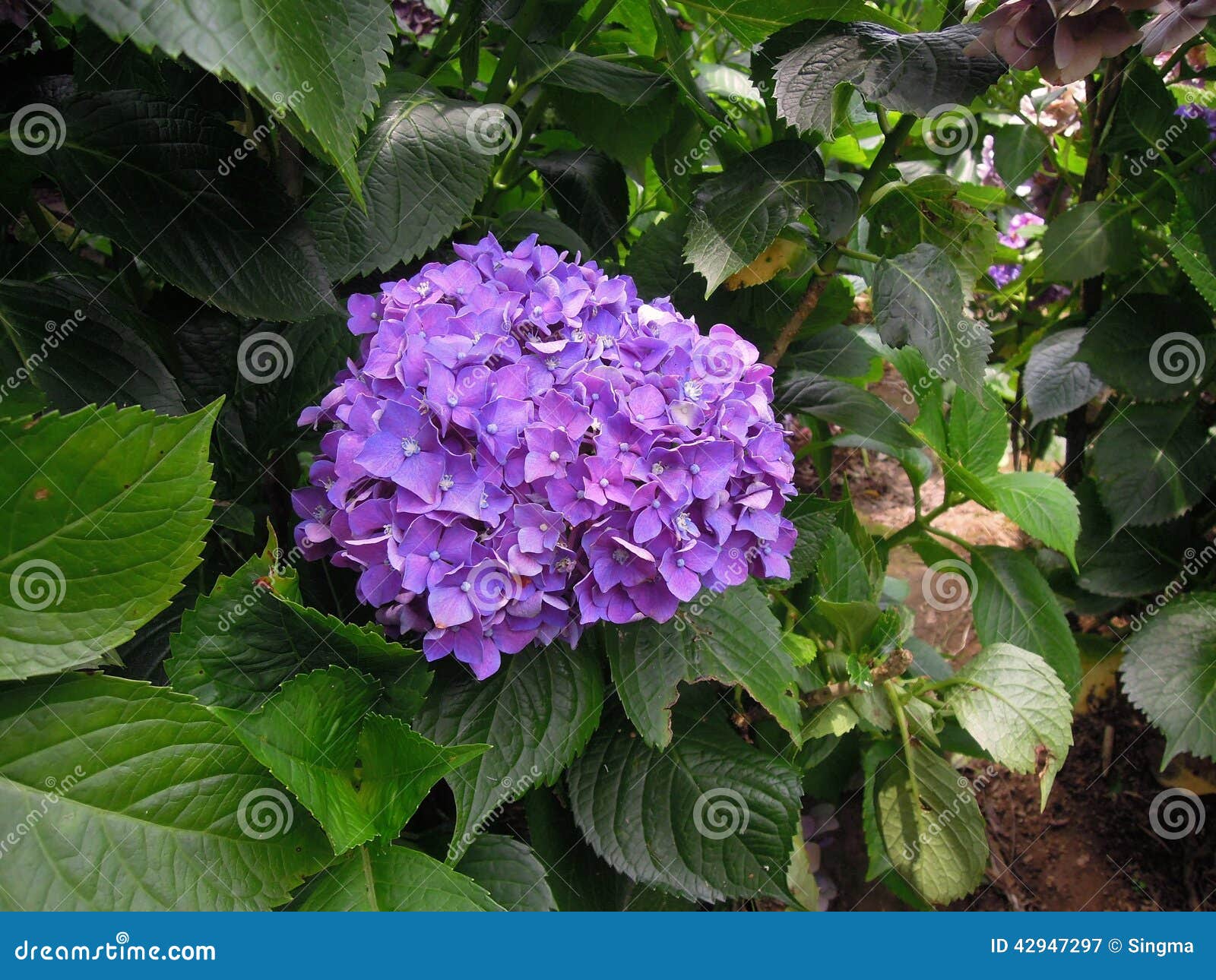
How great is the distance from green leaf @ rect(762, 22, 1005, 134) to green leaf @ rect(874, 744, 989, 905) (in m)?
1.04

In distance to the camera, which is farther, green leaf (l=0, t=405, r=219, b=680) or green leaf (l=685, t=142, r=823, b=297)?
green leaf (l=685, t=142, r=823, b=297)

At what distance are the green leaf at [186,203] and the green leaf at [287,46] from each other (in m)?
0.30

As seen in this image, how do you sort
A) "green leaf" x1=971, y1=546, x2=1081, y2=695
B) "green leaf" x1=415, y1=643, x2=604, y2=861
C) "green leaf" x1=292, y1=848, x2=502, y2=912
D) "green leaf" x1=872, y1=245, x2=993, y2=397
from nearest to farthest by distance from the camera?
"green leaf" x1=292, y1=848, x2=502, y2=912, "green leaf" x1=415, y1=643, x2=604, y2=861, "green leaf" x1=872, y1=245, x2=993, y2=397, "green leaf" x1=971, y1=546, x2=1081, y2=695

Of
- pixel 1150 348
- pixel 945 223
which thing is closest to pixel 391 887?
pixel 945 223

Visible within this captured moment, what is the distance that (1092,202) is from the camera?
2.00 meters

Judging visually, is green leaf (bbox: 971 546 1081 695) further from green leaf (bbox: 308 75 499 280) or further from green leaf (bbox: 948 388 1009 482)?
green leaf (bbox: 308 75 499 280)

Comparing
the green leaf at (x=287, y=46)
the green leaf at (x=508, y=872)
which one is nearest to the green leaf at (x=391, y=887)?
the green leaf at (x=508, y=872)

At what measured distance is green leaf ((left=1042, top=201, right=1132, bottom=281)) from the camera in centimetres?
196

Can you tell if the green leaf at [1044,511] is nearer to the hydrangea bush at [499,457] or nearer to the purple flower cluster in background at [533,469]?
the hydrangea bush at [499,457]

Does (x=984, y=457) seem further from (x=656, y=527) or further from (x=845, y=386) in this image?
(x=656, y=527)

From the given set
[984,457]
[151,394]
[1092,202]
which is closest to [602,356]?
[151,394]

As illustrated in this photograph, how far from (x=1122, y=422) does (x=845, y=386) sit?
0.72 m

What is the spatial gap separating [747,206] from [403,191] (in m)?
0.50

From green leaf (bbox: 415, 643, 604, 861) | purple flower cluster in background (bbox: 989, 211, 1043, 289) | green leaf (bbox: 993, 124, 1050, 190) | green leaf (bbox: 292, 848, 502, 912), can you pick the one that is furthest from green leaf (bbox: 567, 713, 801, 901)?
purple flower cluster in background (bbox: 989, 211, 1043, 289)
